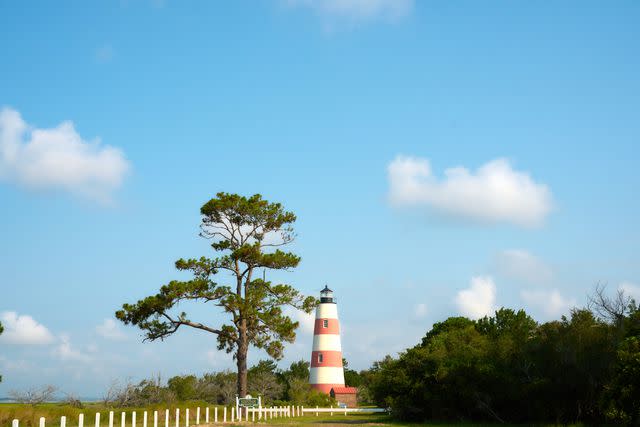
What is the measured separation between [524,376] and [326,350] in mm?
35007

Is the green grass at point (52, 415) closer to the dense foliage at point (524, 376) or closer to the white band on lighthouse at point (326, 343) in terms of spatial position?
the dense foliage at point (524, 376)

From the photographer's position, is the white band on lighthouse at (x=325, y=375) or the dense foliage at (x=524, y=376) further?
the white band on lighthouse at (x=325, y=375)

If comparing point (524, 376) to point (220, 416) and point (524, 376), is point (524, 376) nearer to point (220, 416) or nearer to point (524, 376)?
point (524, 376)

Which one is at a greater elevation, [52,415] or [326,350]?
[326,350]

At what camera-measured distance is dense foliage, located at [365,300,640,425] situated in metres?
24.5

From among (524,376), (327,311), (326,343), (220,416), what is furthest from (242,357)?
(327,311)

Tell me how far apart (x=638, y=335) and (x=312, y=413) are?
104 ft

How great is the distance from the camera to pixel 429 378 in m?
30.7

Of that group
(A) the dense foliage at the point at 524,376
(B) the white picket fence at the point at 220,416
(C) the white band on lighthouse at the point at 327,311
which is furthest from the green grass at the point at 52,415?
(C) the white band on lighthouse at the point at 327,311

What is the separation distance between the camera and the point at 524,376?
27125mm

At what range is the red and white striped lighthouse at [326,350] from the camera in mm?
60781

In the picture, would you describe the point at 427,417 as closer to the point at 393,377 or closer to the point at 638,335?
the point at 393,377

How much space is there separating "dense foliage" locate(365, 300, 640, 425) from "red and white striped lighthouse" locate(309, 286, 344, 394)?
26.8 m

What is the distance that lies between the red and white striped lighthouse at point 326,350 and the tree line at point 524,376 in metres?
26.5
